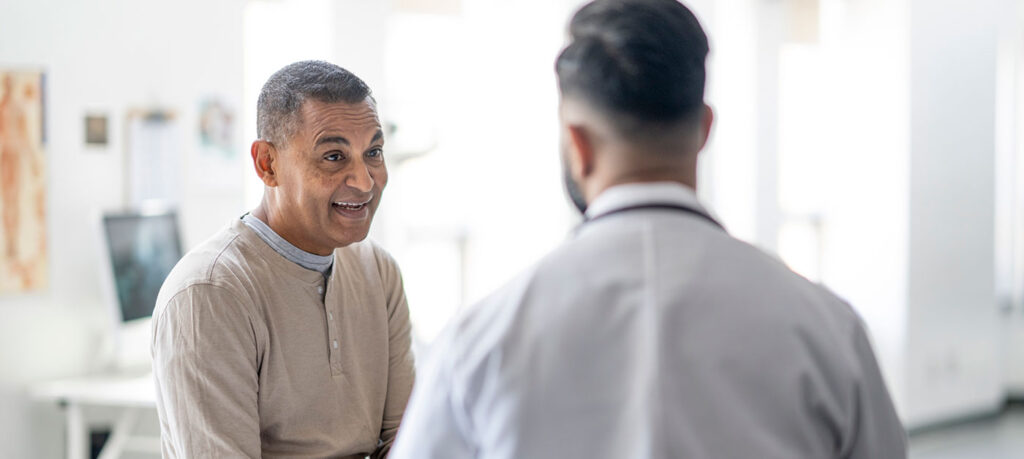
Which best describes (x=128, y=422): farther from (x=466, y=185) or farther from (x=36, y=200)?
(x=466, y=185)

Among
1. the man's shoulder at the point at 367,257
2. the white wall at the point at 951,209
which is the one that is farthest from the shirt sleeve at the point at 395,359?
the white wall at the point at 951,209

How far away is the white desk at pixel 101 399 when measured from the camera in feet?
10.8

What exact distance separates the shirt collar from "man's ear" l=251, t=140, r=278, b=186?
3.21ft

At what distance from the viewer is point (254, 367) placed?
1.69 metres

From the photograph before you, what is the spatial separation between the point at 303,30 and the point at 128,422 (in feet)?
6.11

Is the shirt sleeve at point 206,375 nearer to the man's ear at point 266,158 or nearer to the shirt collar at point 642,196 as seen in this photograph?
the man's ear at point 266,158

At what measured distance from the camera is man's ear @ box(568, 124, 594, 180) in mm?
1036

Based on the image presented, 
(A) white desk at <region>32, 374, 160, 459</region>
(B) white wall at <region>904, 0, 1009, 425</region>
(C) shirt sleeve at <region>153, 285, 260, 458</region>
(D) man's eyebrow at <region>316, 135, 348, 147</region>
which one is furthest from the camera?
(B) white wall at <region>904, 0, 1009, 425</region>

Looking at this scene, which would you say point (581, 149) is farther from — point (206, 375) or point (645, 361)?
point (206, 375)

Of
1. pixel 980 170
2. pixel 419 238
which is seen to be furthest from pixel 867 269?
pixel 419 238

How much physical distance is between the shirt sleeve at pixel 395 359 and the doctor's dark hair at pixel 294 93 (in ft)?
1.25

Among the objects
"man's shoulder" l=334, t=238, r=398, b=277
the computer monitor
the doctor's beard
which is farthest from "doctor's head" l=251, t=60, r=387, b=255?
the computer monitor

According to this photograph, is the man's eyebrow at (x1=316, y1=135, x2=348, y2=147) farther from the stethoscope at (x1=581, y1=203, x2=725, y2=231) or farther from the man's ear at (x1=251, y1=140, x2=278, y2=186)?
the stethoscope at (x1=581, y1=203, x2=725, y2=231)

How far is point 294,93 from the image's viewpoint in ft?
5.92
